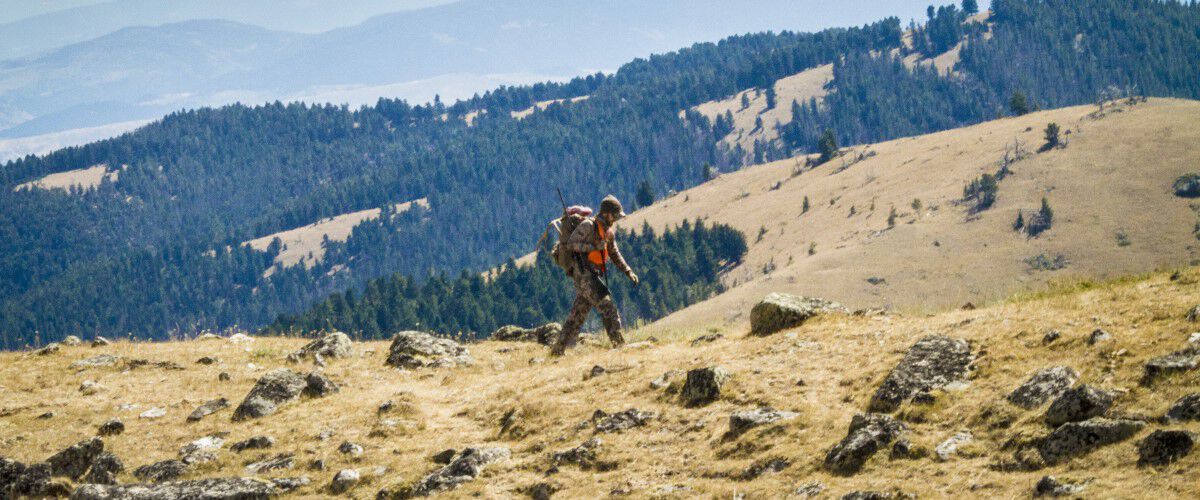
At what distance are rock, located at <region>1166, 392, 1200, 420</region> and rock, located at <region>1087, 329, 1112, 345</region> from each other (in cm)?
202

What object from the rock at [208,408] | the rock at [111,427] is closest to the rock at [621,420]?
the rock at [208,408]

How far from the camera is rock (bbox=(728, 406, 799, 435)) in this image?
34.8 ft

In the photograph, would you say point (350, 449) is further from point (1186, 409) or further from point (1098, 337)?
point (1186, 409)

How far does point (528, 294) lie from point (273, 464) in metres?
152

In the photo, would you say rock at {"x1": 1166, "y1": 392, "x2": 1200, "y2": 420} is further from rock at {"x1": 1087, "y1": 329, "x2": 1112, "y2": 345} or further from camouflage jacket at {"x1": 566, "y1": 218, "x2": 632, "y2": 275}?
camouflage jacket at {"x1": 566, "y1": 218, "x2": 632, "y2": 275}

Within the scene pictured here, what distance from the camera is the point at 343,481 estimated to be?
445 inches

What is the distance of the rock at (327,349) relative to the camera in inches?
741

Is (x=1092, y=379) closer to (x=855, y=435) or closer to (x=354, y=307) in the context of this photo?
(x=855, y=435)

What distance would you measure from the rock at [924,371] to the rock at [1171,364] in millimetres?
1943

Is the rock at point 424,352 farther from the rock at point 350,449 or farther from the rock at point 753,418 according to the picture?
Result: the rock at point 753,418

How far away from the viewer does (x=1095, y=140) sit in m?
144

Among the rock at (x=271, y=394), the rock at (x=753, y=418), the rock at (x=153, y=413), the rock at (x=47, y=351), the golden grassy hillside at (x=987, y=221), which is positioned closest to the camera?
the rock at (x=753, y=418)

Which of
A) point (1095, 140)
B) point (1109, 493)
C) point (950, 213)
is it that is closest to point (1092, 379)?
point (1109, 493)

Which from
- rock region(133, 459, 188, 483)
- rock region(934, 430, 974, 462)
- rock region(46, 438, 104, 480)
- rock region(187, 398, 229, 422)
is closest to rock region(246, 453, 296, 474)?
rock region(133, 459, 188, 483)
